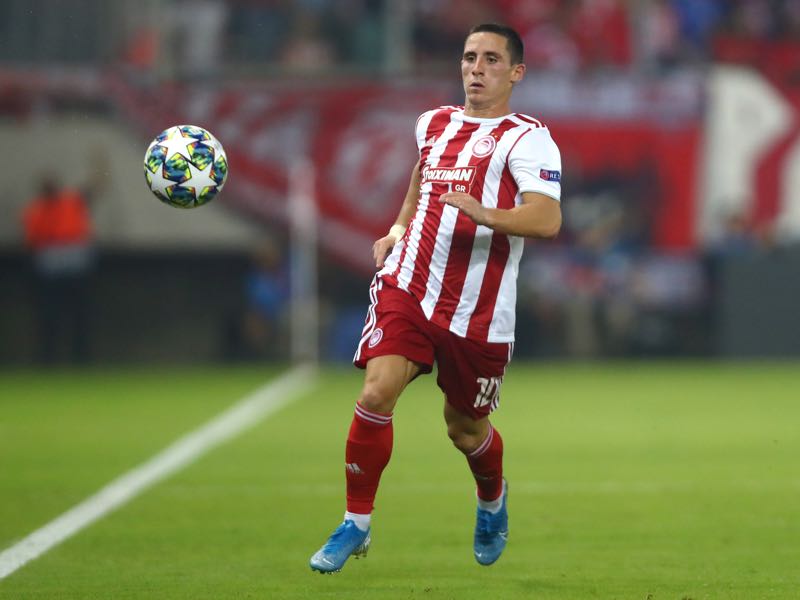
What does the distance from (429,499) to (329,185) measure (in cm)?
1163

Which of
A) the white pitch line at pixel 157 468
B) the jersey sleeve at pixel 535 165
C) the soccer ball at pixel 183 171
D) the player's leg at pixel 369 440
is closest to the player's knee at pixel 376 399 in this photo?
the player's leg at pixel 369 440

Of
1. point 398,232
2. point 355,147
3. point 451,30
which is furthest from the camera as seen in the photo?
point 451,30

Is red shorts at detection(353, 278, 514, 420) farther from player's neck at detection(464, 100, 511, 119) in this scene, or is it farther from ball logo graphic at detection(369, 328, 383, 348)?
player's neck at detection(464, 100, 511, 119)

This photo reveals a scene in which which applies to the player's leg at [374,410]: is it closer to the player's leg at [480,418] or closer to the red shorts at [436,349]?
the red shorts at [436,349]

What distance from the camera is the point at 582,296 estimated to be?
19656 mm

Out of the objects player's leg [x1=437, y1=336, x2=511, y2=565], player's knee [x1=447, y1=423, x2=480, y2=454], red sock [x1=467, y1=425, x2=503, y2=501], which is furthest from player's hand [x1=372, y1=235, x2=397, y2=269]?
red sock [x1=467, y1=425, x2=503, y2=501]

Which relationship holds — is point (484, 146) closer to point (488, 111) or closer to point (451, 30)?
point (488, 111)

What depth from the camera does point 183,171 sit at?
6582mm

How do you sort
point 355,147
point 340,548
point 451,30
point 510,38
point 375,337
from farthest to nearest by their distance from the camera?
1. point 451,30
2. point 355,147
3. point 510,38
4. point 375,337
5. point 340,548

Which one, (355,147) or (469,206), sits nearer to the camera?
(469,206)

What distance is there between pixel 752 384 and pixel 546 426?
4.71 m

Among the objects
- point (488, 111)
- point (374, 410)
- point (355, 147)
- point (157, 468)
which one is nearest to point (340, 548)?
point (374, 410)

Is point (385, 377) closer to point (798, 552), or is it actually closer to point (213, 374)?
point (798, 552)

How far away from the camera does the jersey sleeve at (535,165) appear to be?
19.2 ft
